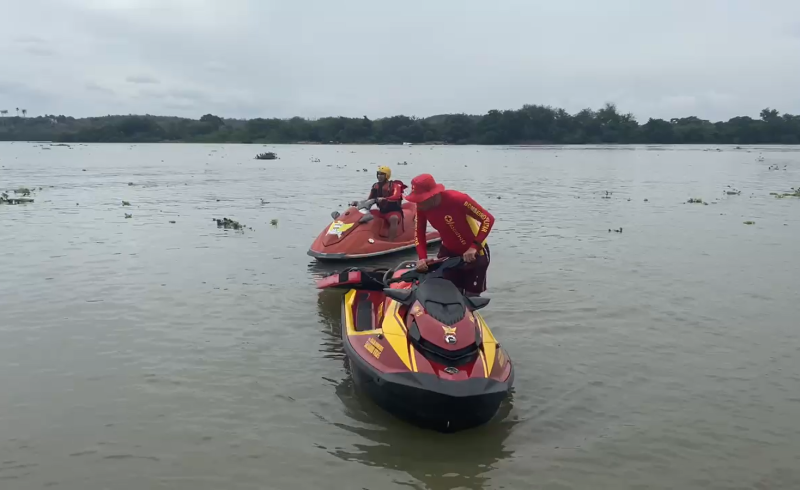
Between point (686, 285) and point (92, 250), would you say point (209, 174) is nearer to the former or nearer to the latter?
point (92, 250)

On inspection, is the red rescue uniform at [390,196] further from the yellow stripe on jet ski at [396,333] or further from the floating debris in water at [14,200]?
the floating debris in water at [14,200]

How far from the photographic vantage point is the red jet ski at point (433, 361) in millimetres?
5816

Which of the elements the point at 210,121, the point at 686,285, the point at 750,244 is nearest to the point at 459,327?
the point at 686,285

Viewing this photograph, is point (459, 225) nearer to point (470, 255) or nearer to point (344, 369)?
point (470, 255)

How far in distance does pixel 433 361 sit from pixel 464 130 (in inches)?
4514

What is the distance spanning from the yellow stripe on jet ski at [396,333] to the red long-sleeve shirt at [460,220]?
4.02 ft

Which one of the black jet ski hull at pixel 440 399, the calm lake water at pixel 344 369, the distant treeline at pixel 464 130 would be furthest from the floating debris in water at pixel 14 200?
the distant treeline at pixel 464 130

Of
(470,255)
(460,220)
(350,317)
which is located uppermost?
(460,220)

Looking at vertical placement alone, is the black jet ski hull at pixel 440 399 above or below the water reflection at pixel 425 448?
above

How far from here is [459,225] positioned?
25.7ft

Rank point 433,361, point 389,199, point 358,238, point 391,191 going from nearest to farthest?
point 433,361
point 358,238
point 389,199
point 391,191

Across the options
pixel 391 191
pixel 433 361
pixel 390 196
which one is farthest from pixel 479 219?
pixel 391 191

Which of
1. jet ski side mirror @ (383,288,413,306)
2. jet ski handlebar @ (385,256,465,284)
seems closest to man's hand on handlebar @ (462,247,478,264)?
jet ski handlebar @ (385,256,465,284)

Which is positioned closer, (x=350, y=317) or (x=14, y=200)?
(x=350, y=317)
